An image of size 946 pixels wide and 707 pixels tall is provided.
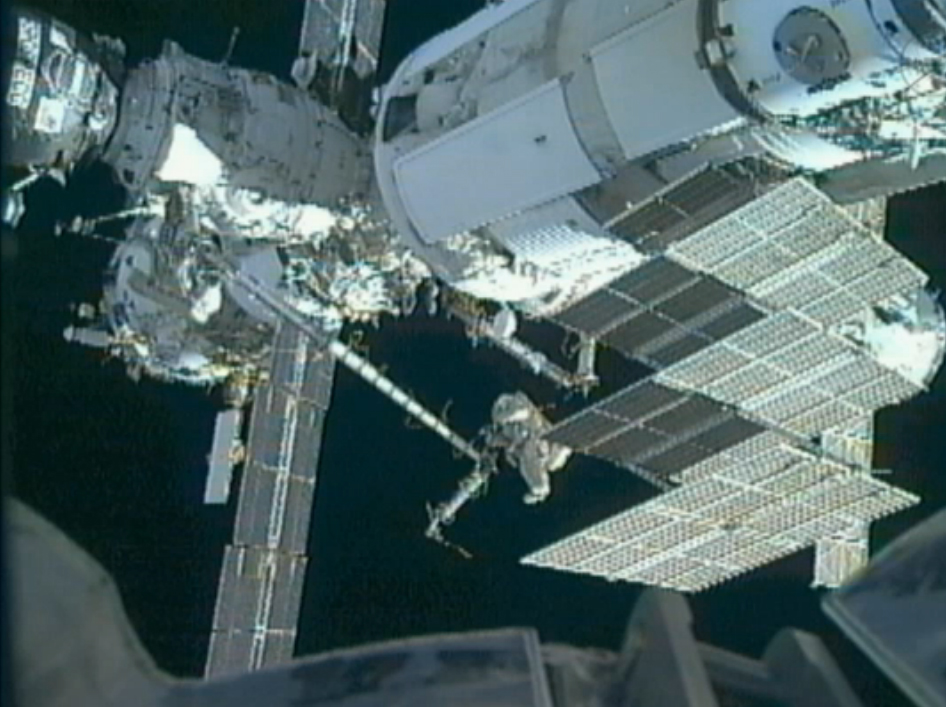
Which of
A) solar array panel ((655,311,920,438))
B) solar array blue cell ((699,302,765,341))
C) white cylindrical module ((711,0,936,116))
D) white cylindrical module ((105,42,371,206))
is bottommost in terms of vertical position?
solar array panel ((655,311,920,438))

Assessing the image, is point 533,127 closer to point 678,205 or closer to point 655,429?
point 678,205

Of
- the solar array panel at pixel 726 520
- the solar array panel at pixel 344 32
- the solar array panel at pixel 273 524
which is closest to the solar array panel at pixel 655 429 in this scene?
the solar array panel at pixel 726 520

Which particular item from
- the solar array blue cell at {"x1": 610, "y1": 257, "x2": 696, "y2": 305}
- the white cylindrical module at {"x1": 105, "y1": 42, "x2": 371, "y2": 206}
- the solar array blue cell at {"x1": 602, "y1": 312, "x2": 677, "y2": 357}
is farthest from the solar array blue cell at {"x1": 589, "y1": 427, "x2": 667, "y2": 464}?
the white cylindrical module at {"x1": 105, "y1": 42, "x2": 371, "y2": 206}

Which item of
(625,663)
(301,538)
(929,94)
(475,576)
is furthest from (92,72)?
(625,663)

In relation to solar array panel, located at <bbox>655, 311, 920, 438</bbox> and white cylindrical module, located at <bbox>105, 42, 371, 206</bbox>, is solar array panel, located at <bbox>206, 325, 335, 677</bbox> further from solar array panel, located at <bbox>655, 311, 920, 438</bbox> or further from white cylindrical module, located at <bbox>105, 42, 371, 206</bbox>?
solar array panel, located at <bbox>655, 311, 920, 438</bbox>

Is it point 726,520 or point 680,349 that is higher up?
point 680,349

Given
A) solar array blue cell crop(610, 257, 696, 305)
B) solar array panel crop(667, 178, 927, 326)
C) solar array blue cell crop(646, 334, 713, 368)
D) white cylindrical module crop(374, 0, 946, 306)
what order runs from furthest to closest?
solar array blue cell crop(646, 334, 713, 368)
solar array blue cell crop(610, 257, 696, 305)
solar array panel crop(667, 178, 927, 326)
white cylindrical module crop(374, 0, 946, 306)

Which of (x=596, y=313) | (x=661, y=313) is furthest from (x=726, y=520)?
(x=596, y=313)
